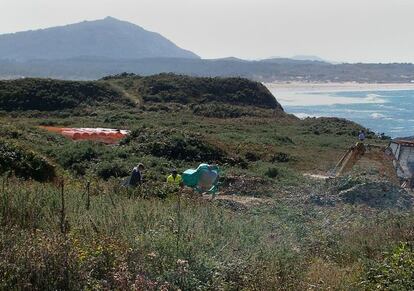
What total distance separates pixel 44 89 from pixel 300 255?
179 feet

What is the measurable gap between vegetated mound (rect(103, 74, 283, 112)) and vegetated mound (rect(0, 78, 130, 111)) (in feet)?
14.4

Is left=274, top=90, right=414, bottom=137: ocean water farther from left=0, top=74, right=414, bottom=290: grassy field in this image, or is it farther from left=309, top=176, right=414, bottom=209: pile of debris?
left=0, top=74, right=414, bottom=290: grassy field

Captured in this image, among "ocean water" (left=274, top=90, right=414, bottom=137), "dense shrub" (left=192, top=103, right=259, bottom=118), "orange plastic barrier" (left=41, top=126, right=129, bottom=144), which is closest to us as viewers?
"orange plastic barrier" (left=41, top=126, right=129, bottom=144)

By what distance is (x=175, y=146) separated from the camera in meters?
→ 27.6

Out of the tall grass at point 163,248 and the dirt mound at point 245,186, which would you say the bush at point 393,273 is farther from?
the dirt mound at point 245,186

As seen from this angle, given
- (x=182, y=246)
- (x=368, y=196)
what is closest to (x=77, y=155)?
(x=368, y=196)

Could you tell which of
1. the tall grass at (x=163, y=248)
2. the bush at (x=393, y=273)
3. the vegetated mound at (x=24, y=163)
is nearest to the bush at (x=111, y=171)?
the vegetated mound at (x=24, y=163)

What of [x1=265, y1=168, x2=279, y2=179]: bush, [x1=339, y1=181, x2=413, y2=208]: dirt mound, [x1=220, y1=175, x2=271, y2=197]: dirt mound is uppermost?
[x1=339, y1=181, x2=413, y2=208]: dirt mound

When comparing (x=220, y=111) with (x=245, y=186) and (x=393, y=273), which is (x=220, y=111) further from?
(x=393, y=273)

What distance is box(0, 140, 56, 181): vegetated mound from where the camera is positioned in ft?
54.3

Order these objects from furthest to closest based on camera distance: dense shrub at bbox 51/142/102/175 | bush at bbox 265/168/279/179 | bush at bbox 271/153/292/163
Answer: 1. bush at bbox 271/153/292/163
2. bush at bbox 265/168/279/179
3. dense shrub at bbox 51/142/102/175

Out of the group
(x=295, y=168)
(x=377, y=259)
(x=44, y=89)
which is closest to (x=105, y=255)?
(x=377, y=259)

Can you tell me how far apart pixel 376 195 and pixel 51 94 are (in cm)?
4647

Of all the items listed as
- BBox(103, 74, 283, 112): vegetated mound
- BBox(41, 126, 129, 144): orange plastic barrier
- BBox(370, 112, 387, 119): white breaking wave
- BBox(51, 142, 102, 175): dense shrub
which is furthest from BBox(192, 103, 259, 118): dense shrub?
BBox(51, 142, 102, 175): dense shrub
